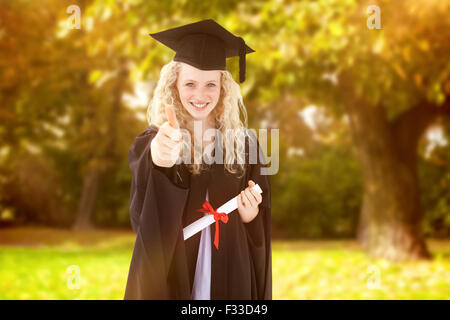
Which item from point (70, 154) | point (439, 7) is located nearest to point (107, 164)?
point (70, 154)

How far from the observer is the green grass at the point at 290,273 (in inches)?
236

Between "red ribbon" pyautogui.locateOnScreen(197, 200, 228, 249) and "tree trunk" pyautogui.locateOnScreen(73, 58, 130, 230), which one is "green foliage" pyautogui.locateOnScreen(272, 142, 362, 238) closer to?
"tree trunk" pyautogui.locateOnScreen(73, 58, 130, 230)

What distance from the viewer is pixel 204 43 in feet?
8.18

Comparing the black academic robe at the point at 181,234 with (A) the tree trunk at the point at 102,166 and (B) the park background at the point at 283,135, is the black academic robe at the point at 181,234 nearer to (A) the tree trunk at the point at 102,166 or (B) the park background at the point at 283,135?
(B) the park background at the point at 283,135

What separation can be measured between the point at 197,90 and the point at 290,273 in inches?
240

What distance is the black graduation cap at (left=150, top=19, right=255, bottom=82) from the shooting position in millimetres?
2467

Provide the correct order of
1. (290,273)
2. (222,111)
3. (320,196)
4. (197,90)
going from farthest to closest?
1. (320,196)
2. (290,273)
3. (222,111)
4. (197,90)

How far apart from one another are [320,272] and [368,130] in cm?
321

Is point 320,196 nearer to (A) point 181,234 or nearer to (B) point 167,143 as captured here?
(A) point 181,234

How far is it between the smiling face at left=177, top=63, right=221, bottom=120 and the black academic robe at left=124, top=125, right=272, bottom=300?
0.29 metres

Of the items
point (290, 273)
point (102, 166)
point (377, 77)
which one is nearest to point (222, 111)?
point (290, 273)

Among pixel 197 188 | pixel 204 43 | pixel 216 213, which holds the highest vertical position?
pixel 204 43

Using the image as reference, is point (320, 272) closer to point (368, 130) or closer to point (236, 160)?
point (368, 130)

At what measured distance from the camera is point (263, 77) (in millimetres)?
7945
